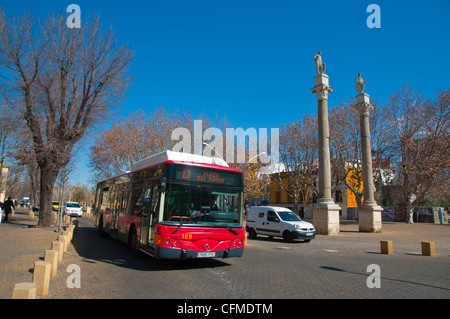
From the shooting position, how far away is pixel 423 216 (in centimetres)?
3766

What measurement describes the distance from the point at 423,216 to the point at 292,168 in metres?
18.2

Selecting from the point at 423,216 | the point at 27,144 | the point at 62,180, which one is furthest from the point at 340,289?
the point at 423,216

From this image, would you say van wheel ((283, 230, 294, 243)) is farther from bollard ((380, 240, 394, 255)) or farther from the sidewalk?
the sidewalk

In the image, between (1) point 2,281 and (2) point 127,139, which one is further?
(2) point 127,139

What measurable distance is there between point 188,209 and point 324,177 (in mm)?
15889

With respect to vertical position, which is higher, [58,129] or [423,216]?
[58,129]

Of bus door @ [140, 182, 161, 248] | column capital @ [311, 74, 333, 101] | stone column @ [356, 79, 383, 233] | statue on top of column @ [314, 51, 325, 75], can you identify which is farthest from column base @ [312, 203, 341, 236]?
bus door @ [140, 182, 161, 248]

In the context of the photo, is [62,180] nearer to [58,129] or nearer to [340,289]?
[58,129]

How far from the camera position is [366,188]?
2434 centimetres

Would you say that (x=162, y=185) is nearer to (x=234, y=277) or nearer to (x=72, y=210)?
(x=234, y=277)

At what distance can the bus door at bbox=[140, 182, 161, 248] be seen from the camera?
26.2ft

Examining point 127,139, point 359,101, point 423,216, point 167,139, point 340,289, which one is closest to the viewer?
point 340,289

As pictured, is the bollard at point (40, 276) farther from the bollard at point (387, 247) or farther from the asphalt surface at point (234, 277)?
the bollard at point (387, 247)

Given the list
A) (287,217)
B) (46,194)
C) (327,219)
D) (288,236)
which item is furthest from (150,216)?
(327,219)
